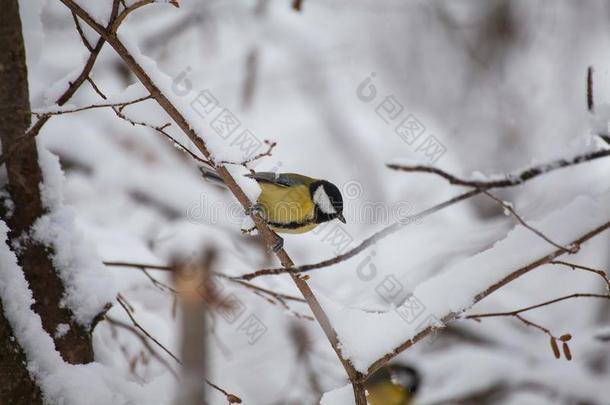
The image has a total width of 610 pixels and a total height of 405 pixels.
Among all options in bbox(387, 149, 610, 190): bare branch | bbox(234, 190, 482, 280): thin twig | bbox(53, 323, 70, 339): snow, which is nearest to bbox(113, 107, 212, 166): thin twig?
bbox(234, 190, 482, 280): thin twig

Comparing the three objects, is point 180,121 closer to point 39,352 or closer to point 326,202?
point 39,352

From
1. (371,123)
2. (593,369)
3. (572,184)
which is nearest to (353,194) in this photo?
(371,123)

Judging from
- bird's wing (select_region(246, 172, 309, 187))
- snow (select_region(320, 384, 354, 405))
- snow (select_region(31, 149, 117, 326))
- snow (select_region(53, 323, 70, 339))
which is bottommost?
snow (select_region(320, 384, 354, 405))

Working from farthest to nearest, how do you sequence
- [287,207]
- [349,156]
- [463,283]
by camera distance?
[349,156] → [287,207] → [463,283]

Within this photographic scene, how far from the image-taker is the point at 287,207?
2314mm

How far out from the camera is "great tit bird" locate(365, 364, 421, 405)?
3730mm

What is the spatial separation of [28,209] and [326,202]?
115cm

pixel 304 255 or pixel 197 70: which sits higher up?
pixel 197 70

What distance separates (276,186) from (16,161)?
3.53 feet

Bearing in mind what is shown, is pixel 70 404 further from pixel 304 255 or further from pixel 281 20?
pixel 281 20

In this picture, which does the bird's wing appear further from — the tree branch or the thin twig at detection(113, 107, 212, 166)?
the thin twig at detection(113, 107, 212, 166)

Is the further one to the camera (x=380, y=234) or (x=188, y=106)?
(x=188, y=106)

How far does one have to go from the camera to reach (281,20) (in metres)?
5.87

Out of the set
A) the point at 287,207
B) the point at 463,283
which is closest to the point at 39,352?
the point at 463,283
